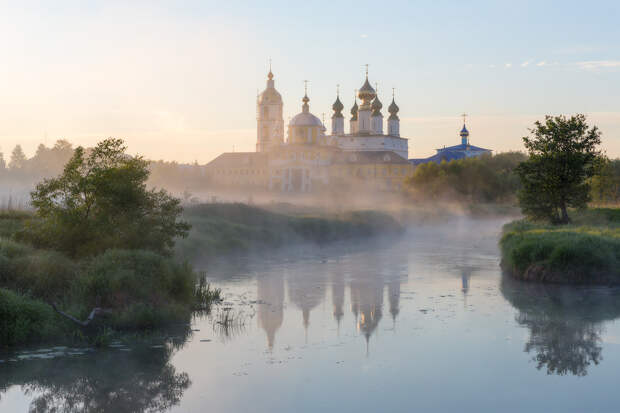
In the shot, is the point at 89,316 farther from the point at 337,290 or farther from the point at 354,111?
the point at 354,111

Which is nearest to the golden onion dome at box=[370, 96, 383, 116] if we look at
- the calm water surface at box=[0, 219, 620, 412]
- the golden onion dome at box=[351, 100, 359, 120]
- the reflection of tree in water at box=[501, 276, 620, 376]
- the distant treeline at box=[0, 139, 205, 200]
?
the golden onion dome at box=[351, 100, 359, 120]

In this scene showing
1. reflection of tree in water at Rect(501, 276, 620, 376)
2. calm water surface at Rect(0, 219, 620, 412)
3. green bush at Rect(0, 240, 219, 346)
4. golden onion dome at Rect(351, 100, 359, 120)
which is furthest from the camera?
golden onion dome at Rect(351, 100, 359, 120)

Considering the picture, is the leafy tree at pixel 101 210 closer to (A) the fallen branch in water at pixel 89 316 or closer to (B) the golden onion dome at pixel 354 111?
(A) the fallen branch in water at pixel 89 316

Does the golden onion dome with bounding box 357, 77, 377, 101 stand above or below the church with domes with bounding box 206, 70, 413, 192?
above

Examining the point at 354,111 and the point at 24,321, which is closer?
the point at 24,321

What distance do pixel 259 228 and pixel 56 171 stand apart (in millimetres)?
46579

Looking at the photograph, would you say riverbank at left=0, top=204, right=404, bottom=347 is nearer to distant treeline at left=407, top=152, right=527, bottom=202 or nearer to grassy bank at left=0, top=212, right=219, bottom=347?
grassy bank at left=0, top=212, right=219, bottom=347

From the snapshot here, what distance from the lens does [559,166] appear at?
27.5m

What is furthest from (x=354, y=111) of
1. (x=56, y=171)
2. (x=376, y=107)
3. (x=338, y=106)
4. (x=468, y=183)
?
(x=56, y=171)

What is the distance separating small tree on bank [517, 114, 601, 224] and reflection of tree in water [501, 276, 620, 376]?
8.27 meters

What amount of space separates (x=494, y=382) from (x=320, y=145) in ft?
263

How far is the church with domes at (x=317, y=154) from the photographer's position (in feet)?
291

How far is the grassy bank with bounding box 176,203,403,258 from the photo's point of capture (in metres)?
28.0

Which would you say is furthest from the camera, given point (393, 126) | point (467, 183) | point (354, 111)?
point (354, 111)
